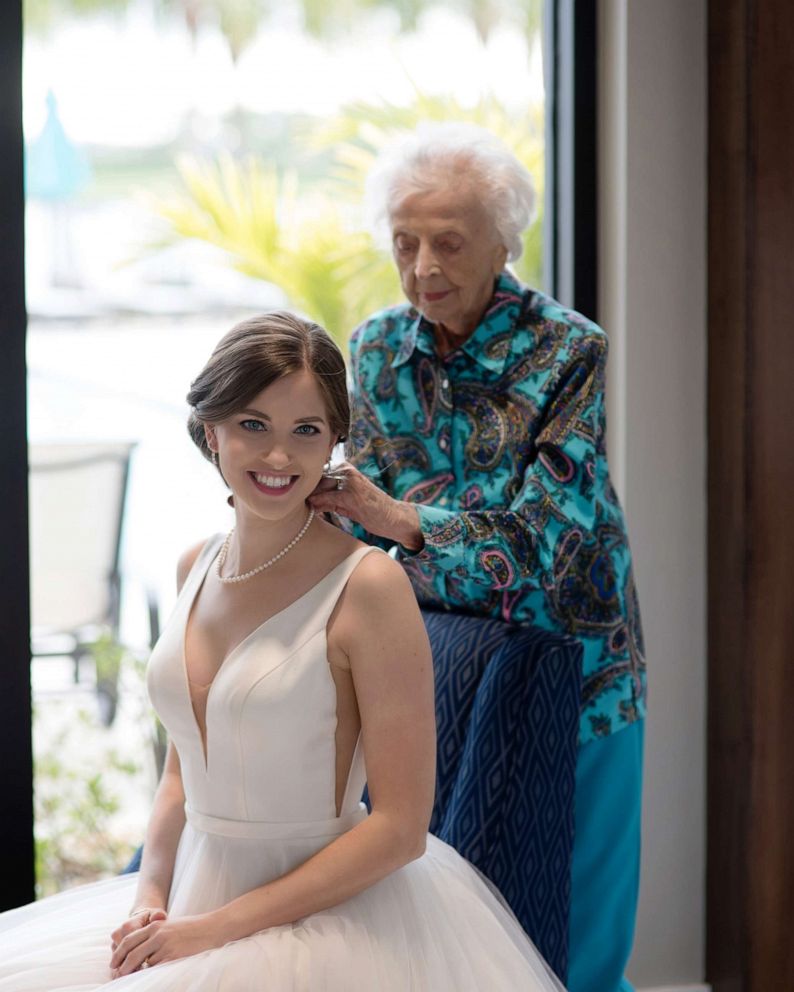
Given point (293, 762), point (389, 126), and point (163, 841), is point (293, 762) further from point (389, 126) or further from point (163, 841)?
point (389, 126)

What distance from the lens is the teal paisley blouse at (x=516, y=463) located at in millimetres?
1979

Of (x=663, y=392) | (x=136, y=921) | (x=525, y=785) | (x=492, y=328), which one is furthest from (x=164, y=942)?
(x=663, y=392)

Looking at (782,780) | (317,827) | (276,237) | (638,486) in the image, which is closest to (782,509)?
(638,486)

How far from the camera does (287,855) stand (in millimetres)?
1616

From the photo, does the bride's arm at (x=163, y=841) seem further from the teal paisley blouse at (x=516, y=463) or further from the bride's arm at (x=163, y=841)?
the teal paisley blouse at (x=516, y=463)

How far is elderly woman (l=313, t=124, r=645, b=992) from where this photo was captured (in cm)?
199

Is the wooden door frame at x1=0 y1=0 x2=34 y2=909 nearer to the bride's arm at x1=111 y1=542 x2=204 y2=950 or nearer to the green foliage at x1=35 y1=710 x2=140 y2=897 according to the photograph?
the green foliage at x1=35 y1=710 x2=140 y2=897

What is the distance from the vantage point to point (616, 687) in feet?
7.15

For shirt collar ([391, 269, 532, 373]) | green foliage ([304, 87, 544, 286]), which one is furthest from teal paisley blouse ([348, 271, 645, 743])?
green foliage ([304, 87, 544, 286])

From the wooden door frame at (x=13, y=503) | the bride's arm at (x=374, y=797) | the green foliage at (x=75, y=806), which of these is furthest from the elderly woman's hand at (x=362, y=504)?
the green foliage at (x=75, y=806)

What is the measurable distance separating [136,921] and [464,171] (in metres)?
1.22

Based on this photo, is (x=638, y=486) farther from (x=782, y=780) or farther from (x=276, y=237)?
(x=276, y=237)

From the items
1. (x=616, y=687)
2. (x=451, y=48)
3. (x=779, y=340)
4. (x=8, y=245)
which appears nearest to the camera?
(x=616, y=687)

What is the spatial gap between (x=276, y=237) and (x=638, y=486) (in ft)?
3.07
